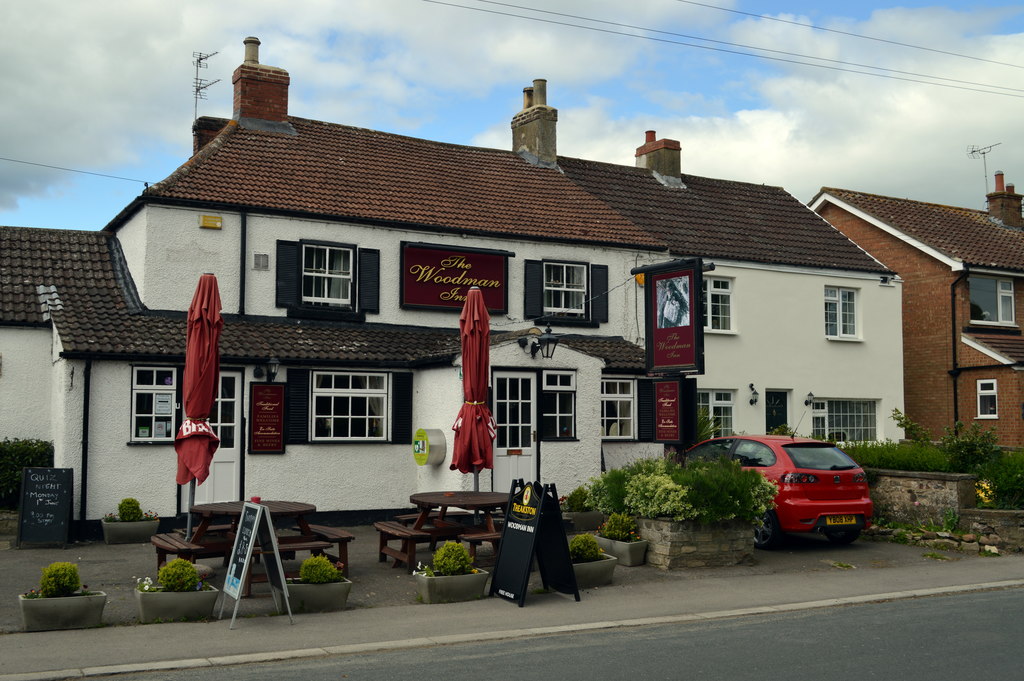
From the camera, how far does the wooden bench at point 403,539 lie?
12133 mm

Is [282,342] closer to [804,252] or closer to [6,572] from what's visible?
[6,572]

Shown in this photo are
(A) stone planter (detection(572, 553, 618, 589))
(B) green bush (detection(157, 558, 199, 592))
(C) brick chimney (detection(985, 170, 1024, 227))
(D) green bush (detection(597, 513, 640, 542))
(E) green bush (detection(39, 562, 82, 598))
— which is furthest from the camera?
(C) brick chimney (detection(985, 170, 1024, 227))

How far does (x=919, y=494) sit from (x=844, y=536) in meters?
1.54

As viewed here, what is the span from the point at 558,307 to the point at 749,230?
25.1 feet

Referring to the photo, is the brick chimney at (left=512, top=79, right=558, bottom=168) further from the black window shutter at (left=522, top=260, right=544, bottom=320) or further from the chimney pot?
the chimney pot

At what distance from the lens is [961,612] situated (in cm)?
1018

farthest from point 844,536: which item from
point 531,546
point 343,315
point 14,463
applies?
point 14,463

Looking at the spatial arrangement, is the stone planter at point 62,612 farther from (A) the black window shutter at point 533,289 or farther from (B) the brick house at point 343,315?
(A) the black window shutter at point 533,289

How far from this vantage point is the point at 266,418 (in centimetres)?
1691

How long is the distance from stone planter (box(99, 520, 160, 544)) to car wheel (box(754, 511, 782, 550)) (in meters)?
9.16

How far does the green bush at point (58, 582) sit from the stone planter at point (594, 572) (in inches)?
212

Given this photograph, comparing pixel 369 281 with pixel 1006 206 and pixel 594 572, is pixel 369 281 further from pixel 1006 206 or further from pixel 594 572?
pixel 1006 206

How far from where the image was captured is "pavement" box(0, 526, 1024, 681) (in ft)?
28.1

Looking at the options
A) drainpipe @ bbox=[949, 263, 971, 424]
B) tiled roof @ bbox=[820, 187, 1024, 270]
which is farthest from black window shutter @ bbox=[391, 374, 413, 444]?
tiled roof @ bbox=[820, 187, 1024, 270]
